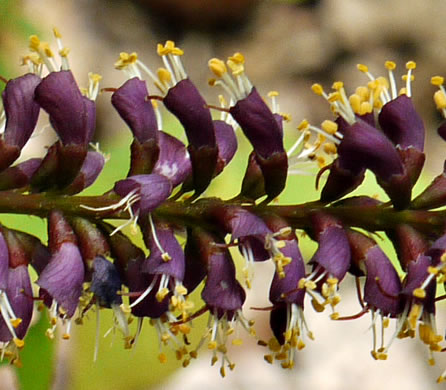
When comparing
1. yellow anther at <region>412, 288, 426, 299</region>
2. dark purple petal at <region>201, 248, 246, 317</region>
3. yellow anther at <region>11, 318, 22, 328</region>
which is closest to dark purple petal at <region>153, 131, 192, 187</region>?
dark purple petal at <region>201, 248, 246, 317</region>

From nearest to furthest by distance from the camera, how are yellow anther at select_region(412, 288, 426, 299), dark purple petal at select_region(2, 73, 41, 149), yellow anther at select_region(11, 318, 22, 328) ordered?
1. yellow anther at select_region(412, 288, 426, 299)
2. yellow anther at select_region(11, 318, 22, 328)
3. dark purple petal at select_region(2, 73, 41, 149)

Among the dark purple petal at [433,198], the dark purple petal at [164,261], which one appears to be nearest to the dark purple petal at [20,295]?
the dark purple petal at [164,261]

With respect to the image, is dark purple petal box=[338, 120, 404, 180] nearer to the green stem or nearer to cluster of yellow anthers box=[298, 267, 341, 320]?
the green stem

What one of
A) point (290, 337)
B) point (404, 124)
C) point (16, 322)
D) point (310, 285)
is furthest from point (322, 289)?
point (16, 322)

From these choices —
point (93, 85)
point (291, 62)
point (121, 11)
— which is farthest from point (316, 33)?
point (93, 85)

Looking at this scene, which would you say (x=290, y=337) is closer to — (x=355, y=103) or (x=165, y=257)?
(x=165, y=257)

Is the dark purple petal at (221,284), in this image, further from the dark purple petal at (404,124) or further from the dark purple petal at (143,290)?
the dark purple petal at (404,124)

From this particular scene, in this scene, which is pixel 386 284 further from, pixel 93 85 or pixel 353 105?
pixel 93 85
